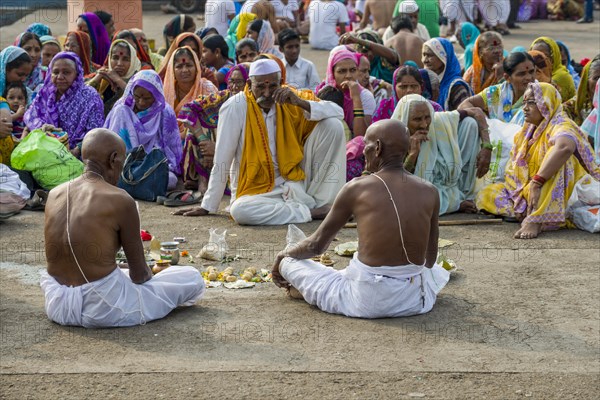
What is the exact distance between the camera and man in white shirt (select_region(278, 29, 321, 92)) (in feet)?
39.4

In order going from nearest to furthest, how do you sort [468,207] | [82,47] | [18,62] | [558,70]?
[468,207]
[18,62]
[558,70]
[82,47]

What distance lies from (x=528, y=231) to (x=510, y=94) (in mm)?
1892

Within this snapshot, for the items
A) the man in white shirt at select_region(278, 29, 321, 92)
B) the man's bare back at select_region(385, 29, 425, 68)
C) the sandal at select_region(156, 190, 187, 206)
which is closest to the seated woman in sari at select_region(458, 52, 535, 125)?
the man's bare back at select_region(385, 29, 425, 68)

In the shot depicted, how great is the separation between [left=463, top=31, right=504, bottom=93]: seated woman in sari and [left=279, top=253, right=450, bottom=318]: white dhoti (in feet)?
15.9

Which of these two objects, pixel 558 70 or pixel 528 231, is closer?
pixel 528 231

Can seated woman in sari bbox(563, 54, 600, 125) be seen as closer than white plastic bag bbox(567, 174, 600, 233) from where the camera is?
No

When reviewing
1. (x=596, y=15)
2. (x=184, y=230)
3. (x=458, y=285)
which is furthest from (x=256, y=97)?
(x=596, y=15)

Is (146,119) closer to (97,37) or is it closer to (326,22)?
(97,37)

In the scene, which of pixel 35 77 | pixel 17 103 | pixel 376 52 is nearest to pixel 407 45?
pixel 376 52

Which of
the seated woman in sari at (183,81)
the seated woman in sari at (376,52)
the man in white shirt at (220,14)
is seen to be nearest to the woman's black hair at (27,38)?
the seated woman in sari at (183,81)

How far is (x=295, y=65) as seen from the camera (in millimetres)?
12117

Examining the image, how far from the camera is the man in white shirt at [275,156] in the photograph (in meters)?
8.44

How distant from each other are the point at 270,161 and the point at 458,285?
7.87 feet

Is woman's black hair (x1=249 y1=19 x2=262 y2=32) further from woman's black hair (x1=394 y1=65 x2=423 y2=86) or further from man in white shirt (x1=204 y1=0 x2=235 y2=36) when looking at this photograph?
woman's black hair (x1=394 y1=65 x2=423 y2=86)
